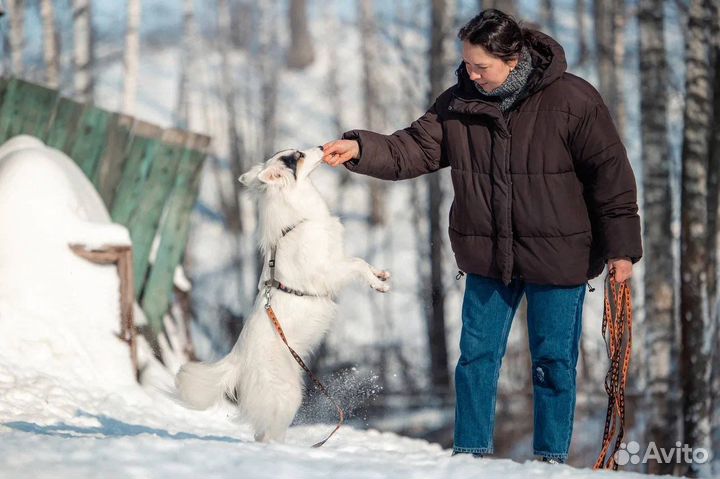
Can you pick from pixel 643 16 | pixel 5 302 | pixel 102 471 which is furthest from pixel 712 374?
pixel 102 471

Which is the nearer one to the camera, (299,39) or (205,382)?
(205,382)

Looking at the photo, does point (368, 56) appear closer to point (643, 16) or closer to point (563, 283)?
point (643, 16)

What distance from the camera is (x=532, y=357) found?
392cm

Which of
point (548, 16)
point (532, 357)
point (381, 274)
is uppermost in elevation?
point (548, 16)

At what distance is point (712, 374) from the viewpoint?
7.99 m

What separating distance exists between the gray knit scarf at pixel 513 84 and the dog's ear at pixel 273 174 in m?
1.34

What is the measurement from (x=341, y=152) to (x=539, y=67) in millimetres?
960

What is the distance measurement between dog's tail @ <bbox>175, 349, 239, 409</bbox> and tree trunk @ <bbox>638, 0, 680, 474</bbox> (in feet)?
16.7

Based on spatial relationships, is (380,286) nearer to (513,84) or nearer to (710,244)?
(513,84)

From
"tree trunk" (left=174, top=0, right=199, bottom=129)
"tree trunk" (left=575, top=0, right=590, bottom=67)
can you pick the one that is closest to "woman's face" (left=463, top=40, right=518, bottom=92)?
"tree trunk" (left=174, top=0, right=199, bottom=129)

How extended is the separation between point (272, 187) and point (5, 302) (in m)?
2.42

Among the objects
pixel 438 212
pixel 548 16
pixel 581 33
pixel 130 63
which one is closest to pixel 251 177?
pixel 438 212

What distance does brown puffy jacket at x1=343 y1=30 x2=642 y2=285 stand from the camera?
12.1 ft

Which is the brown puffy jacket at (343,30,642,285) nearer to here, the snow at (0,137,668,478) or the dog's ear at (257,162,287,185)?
the dog's ear at (257,162,287,185)
